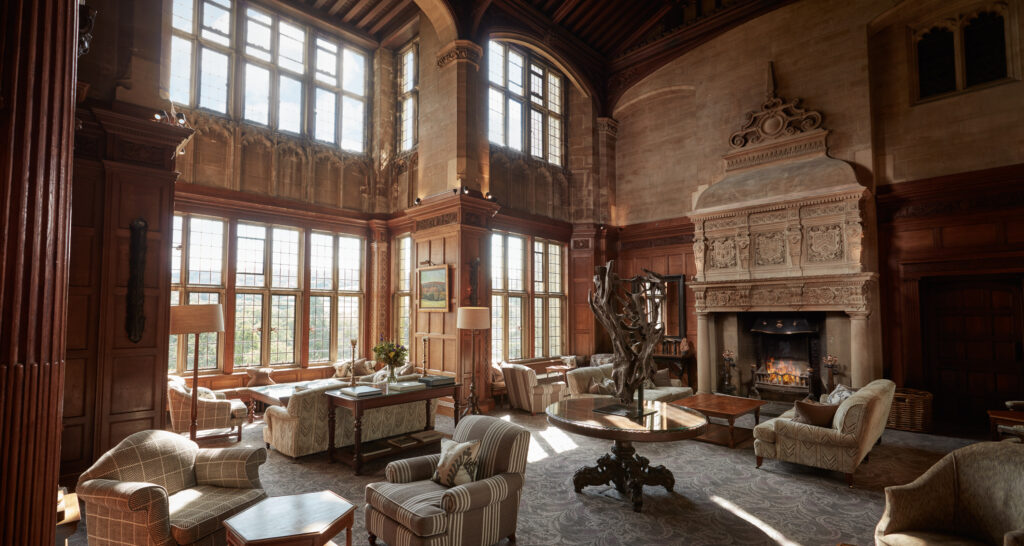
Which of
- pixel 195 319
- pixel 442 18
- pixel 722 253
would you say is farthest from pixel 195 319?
pixel 722 253

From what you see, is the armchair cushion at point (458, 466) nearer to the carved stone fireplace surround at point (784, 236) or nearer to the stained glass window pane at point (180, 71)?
the carved stone fireplace surround at point (784, 236)

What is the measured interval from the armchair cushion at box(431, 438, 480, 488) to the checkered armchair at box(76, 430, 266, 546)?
1281mm

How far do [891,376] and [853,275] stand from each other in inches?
72.5

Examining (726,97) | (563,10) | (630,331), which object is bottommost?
(630,331)

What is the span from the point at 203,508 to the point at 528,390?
552cm

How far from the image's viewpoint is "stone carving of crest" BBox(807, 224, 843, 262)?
786cm

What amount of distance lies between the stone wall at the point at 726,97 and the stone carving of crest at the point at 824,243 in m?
1.19

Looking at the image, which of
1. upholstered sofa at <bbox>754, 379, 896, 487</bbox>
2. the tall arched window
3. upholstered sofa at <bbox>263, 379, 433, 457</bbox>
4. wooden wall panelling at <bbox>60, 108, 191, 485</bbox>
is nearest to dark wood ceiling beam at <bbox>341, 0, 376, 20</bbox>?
the tall arched window

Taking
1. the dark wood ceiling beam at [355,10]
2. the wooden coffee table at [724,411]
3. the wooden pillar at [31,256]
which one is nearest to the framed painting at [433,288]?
the wooden coffee table at [724,411]

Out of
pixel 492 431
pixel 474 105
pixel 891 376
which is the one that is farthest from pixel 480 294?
pixel 891 376

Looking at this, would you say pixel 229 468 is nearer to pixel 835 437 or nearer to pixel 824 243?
pixel 835 437

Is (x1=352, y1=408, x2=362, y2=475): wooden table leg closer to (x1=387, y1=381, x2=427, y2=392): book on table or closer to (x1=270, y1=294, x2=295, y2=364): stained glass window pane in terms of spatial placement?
(x1=387, y1=381, x2=427, y2=392): book on table

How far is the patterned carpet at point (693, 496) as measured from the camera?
3.77 metres

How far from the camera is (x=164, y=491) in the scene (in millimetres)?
2930
